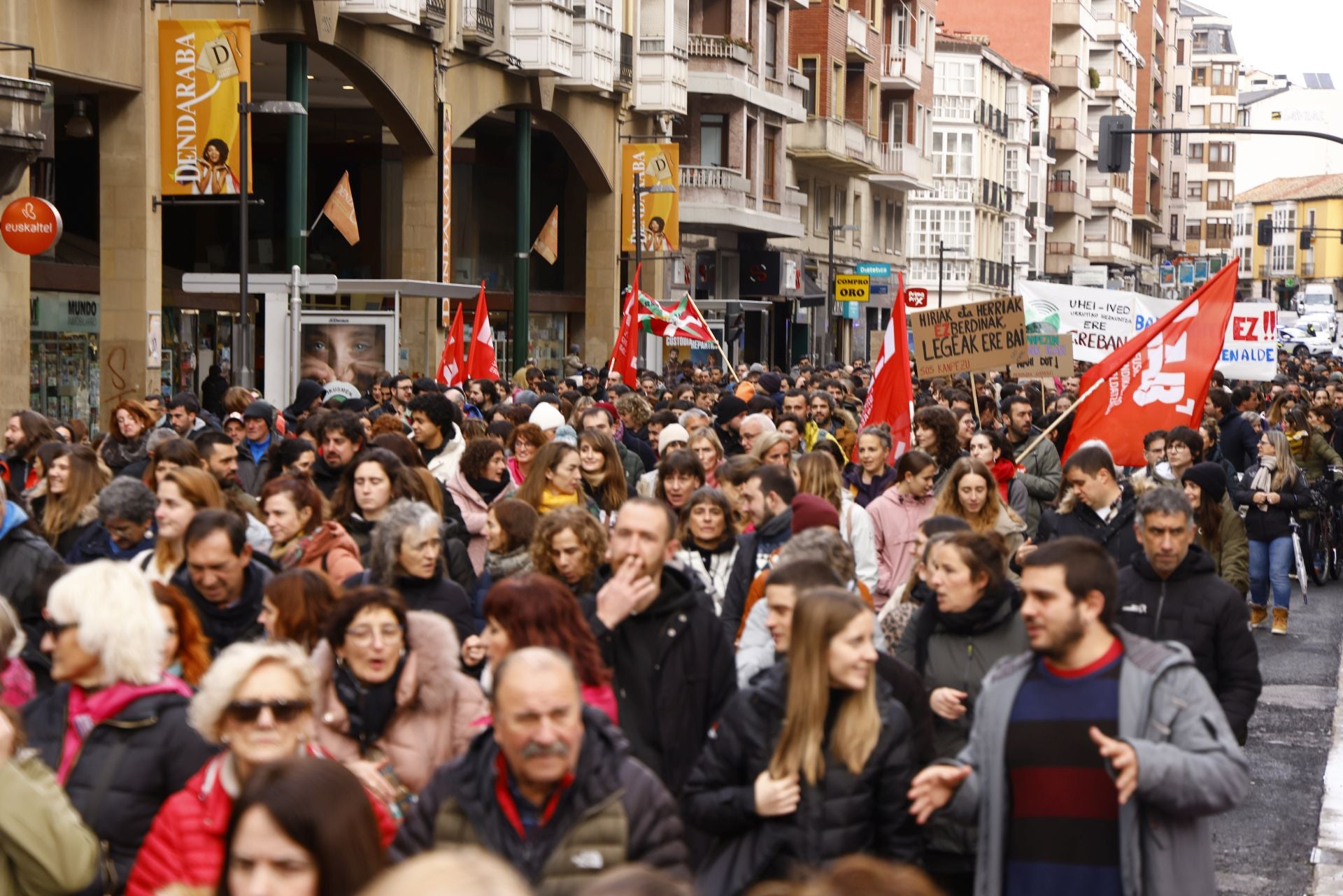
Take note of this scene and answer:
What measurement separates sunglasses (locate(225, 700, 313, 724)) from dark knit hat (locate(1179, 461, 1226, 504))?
23.7 feet

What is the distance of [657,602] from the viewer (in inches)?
263

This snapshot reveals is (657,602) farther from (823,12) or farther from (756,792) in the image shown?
(823,12)

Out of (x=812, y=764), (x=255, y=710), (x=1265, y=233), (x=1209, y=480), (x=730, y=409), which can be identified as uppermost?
(x=1265, y=233)

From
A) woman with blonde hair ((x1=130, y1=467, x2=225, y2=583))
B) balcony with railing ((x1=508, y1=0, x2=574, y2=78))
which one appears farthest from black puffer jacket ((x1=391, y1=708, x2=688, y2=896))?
balcony with railing ((x1=508, y1=0, x2=574, y2=78))

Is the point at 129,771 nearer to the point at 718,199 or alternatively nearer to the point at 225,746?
the point at 225,746

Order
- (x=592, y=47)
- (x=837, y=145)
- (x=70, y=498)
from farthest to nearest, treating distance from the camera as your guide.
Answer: (x=837, y=145)
(x=592, y=47)
(x=70, y=498)

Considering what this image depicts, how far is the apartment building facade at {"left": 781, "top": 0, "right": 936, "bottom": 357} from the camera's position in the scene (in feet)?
186

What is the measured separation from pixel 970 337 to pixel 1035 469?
17.1 ft

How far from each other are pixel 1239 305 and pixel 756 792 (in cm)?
2056

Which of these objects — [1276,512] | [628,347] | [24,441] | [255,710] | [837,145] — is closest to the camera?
[255,710]

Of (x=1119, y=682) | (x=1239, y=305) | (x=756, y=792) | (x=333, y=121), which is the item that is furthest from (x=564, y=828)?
(x=333, y=121)

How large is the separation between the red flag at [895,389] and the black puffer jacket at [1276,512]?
8.38 ft

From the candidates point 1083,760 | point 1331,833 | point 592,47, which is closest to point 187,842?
point 1083,760

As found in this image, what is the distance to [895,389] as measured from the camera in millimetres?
16484
